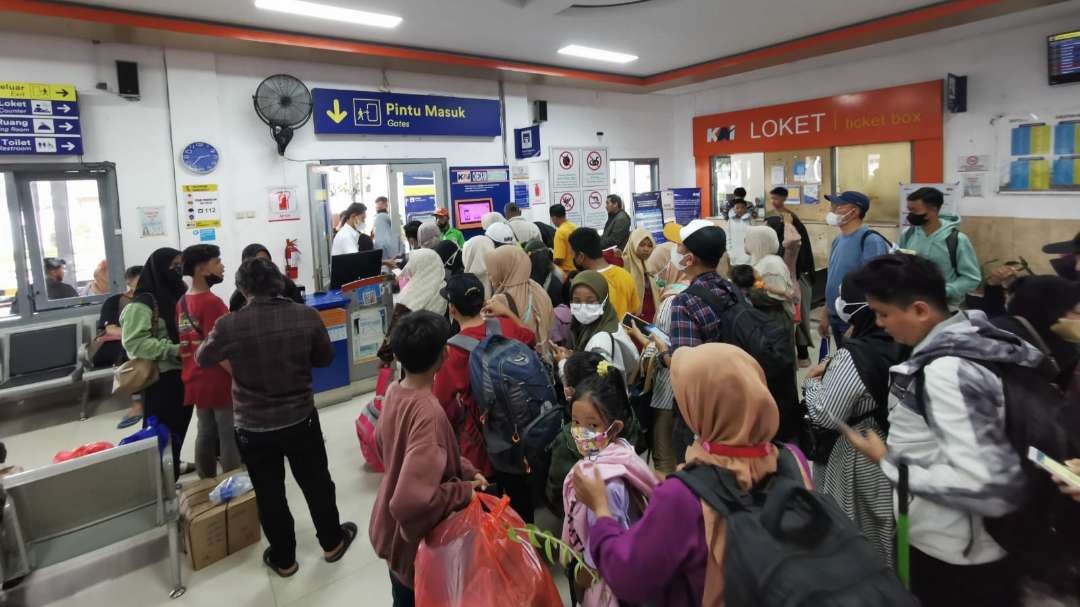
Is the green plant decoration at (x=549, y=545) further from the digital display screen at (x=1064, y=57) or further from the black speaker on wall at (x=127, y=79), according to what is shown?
the digital display screen at (x=1064, y=57)

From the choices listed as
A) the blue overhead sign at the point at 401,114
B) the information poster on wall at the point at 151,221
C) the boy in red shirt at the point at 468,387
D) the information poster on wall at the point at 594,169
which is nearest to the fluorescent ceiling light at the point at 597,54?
the blue overhead sign at the point at 401,114

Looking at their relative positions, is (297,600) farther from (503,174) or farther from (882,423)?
(503,174)

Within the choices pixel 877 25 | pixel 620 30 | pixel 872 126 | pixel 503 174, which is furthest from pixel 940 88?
pixel 503 174

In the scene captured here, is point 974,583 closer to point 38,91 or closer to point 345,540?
point 345,540

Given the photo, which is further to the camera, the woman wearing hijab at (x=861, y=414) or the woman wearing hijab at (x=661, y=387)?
the woman wearing hijab at (x=661, y=387)

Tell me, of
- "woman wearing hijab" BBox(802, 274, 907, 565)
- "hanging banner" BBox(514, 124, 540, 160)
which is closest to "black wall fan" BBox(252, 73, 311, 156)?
"hanging banner" BBox(514, 124, 540, 160)

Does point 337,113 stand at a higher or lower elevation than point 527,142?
higher

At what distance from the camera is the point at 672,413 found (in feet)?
8.61

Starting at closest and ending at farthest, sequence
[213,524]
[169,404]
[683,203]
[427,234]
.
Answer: [213,524] → [169,404] → [427,234] → [683,203]

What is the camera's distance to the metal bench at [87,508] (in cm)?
234

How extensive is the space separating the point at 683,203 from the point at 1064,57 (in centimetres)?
489

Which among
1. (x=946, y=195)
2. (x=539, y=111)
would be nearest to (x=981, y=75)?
(x=946, y=195)

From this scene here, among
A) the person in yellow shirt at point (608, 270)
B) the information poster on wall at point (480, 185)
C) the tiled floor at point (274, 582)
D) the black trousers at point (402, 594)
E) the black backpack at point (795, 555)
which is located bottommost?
the tiled floor at point (274, 582)

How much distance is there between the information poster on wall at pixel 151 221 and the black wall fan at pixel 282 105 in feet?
4.37
